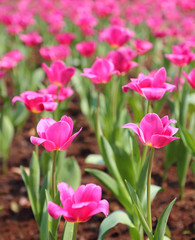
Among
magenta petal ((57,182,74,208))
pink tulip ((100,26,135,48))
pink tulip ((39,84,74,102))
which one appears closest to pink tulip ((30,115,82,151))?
magenta petal ((57,182,74,208))

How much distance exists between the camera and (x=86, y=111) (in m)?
2.68

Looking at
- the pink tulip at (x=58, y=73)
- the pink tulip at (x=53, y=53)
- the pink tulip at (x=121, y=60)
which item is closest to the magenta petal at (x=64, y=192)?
the pink tulip at (x=58, y=73)

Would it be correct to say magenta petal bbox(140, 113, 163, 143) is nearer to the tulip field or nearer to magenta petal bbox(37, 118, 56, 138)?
the tulip field

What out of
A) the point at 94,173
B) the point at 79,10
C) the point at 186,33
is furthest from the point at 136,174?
the point at 79,10

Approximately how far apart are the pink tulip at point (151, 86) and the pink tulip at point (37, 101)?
295mm

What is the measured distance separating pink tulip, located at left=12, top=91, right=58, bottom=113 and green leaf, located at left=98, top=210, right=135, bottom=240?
459 millimetres

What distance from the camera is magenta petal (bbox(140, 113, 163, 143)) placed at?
1045 mm

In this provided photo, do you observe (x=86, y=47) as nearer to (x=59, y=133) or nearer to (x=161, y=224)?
(x=59, y=133)

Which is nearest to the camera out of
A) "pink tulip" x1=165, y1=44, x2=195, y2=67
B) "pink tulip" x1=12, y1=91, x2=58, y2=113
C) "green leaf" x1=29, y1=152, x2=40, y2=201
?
"pink tulip" x1=12, y1=91, x2=58, y2=113

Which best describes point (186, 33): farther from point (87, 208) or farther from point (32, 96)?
point (87, 208)

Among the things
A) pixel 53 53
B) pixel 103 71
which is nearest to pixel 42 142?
pixel 103 71

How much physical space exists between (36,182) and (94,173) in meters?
0.25

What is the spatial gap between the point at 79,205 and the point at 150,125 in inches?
A: 12.5

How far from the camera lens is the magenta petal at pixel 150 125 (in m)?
1.04
